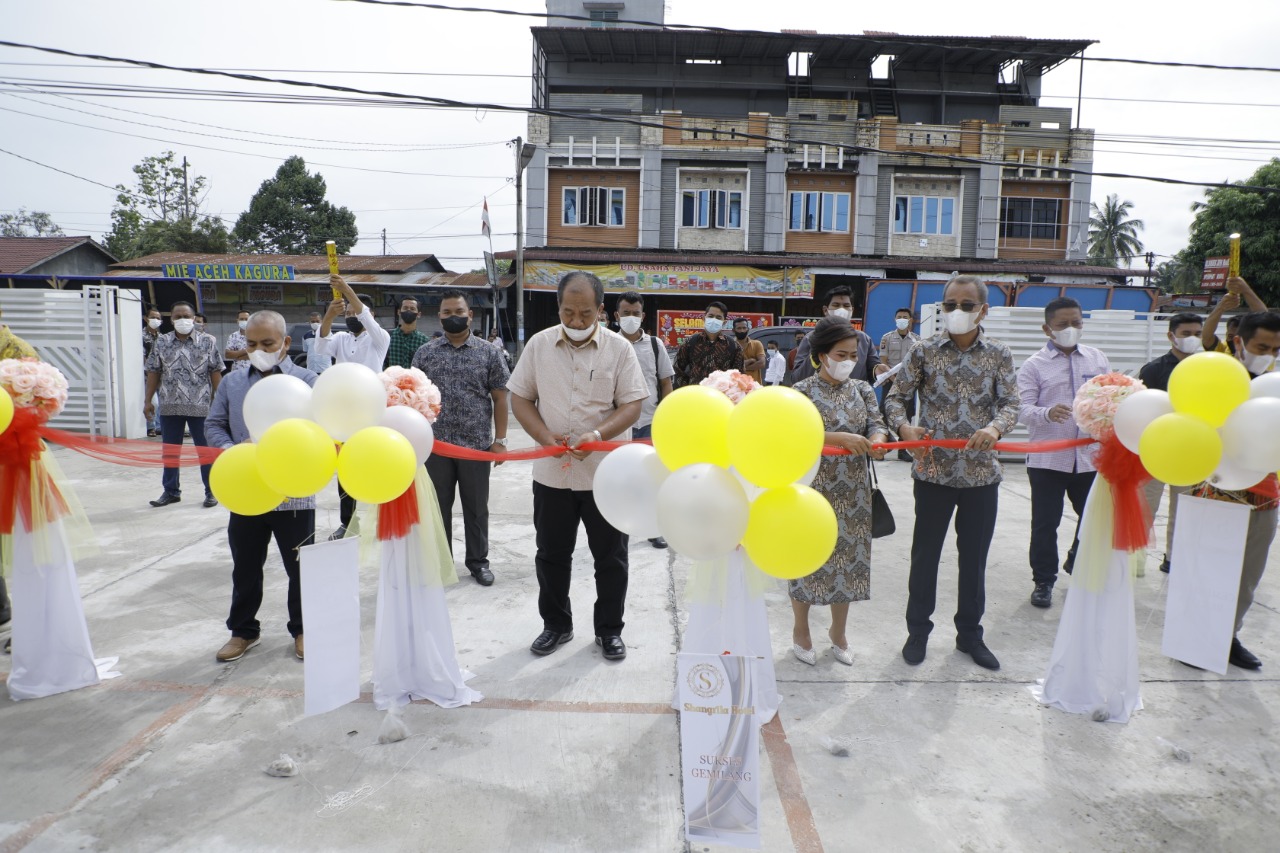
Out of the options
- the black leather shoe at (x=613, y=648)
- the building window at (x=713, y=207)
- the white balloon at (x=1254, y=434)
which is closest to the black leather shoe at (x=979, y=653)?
the white balloon at (x=1254, y=434)

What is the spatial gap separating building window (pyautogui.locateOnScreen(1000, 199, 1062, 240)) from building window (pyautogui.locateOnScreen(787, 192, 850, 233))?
5.31 m

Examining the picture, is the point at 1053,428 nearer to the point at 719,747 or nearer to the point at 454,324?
the point at 719,747

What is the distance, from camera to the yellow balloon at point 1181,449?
291cm

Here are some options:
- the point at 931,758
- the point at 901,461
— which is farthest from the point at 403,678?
the point at 901,461

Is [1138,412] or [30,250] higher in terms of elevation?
[30,250]

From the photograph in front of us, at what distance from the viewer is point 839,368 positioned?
360cm

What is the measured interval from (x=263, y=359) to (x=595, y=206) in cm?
2239

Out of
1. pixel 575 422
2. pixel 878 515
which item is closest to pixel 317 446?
pixel 575 422

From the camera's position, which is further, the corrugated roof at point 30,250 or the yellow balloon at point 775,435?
the corrugated roof at point 30,250

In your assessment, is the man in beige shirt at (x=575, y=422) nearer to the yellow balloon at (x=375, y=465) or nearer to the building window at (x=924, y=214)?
the yellow balloon at (x=375, y=465)

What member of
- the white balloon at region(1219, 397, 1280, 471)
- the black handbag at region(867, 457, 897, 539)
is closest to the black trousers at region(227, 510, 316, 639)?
the black handbag at region(867, 457, 897, 539)

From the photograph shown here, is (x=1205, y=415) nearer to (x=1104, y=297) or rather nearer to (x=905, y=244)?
(x=1104, y=297)

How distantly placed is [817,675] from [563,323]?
2108 millimetres

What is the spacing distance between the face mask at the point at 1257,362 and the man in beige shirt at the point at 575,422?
119 inches
